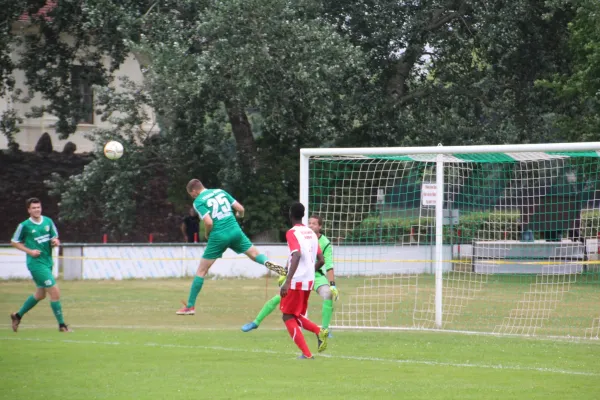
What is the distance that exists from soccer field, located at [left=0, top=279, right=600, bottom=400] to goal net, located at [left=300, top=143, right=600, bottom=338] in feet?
6.95

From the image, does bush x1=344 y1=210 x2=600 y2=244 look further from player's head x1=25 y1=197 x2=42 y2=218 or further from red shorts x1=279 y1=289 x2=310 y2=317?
red shorts x1=279 y1=289 x2=310 y2=317

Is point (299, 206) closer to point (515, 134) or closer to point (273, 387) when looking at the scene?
point (273, 387)

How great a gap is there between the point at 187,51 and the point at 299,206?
1637 cm

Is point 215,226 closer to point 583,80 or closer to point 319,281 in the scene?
point 319,281

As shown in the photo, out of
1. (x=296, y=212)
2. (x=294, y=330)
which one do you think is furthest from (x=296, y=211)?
(x=294, y=330)

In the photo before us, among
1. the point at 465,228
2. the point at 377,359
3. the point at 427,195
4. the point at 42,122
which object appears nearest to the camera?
the point at 377,359

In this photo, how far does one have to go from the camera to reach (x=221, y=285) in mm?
24750

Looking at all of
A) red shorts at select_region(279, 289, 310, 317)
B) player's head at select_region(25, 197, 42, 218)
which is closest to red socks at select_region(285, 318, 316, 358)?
red shorts at select_region(279, 289, 310, 317)

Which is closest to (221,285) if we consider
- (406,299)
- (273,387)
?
(406,299)

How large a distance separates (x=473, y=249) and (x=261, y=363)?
40.2 ft

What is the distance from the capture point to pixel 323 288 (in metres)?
13.3

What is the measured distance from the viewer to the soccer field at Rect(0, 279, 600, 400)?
9109 millimetres

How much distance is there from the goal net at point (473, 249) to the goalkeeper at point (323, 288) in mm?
2136

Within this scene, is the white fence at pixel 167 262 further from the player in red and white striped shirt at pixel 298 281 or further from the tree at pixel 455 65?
the player in red and white striped shirt at pixel 298 281
